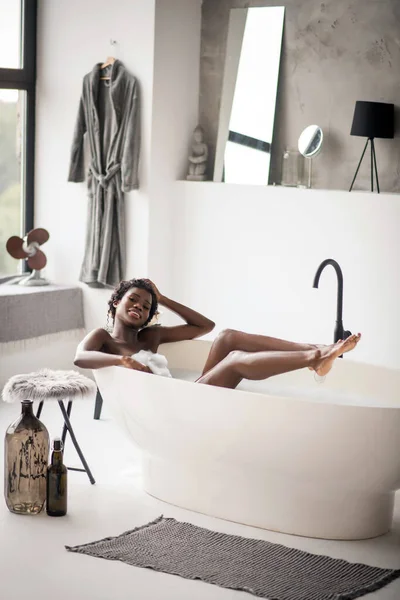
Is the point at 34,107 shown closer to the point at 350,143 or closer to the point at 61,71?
the point at 61,71

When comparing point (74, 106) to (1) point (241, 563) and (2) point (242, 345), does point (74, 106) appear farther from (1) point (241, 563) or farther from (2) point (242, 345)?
(1) point (241, 563)

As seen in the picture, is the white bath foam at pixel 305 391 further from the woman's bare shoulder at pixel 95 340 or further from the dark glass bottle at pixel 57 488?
the dark glass bottle at pixel 57 488

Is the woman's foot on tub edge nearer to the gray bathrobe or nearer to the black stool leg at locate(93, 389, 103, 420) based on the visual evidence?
the black stool leg at locate(93, 389, 103, 420)

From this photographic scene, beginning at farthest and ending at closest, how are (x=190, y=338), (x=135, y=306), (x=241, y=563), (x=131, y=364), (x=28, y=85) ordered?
(x=28, y=85) < (x=190, y=338) < (x=135, y=306) < (x=131, y=364) < (x=241, y=563)

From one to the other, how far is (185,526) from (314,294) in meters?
1.85

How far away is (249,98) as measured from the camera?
544 centimetres

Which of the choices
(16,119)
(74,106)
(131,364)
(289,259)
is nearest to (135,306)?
(131,364)

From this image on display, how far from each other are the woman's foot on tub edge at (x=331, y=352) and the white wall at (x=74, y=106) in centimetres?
221

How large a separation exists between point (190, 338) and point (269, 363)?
0.81 m

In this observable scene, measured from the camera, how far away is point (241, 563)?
10.6ft

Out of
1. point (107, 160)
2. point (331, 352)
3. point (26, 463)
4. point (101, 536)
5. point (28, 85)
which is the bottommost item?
point (101, 536)

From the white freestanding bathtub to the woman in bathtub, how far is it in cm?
10

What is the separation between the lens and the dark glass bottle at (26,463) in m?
3.54

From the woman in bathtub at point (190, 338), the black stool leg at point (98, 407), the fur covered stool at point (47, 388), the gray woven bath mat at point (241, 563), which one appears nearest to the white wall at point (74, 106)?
the black stool leg at point (98, 407)
